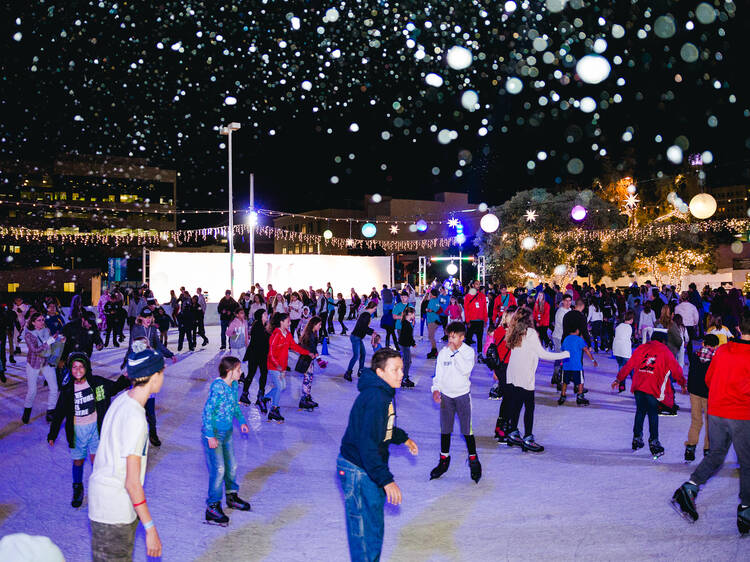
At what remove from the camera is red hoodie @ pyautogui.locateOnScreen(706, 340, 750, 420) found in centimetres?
465

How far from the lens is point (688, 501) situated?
4859 millimetres

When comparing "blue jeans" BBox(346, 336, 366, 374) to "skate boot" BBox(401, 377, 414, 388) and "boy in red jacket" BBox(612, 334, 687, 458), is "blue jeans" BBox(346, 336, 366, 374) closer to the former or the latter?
"skate boot" BBox(401, 377, 414, 388)

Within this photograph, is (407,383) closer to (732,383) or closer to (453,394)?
(453,394)

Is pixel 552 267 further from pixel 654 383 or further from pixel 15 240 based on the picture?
pixel 15 240

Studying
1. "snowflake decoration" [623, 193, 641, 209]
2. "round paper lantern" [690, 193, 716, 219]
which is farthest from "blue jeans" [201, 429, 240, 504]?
"snowflake decoration" [623, 193, 641, 209]

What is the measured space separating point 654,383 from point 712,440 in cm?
172

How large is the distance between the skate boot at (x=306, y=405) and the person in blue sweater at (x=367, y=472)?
19.4 ft

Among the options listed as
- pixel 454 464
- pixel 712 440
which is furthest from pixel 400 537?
pixel 712 440

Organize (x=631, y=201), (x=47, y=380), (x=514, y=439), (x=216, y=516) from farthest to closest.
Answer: (x=631, y=201)
(x=47, y=380)
(x=514, y=439)
(x=216, y=516)

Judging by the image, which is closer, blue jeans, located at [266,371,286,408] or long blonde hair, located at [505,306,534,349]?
long blonde hair, located at [505,306,534,349]

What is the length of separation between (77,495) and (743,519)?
560 cm

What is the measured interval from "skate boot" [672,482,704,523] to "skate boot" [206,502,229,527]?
12.4 feet

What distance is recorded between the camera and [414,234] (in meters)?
53.8

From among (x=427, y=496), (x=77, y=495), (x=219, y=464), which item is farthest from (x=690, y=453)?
(x=77, y=495)
